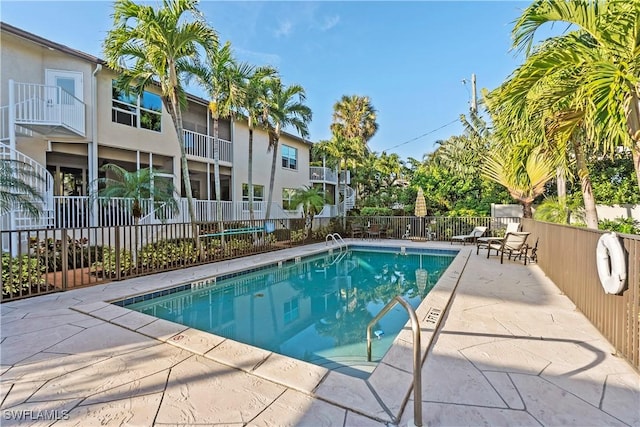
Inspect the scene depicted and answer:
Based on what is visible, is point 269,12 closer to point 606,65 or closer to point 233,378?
point 606,65

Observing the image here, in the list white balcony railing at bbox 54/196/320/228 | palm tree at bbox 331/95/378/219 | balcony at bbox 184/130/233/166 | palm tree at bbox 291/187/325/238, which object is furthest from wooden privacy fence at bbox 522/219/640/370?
palm tree at bbox 331/95/378/219

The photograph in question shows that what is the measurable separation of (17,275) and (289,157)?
15614 mm

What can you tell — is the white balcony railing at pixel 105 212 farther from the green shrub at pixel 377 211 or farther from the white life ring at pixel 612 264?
the green shrub at pixel 377 211

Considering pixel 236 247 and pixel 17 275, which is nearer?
pixel 17 275

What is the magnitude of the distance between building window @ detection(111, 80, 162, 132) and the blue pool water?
803cm

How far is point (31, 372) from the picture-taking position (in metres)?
3.11

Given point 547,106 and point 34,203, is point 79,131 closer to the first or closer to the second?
point 34,203

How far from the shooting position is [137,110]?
12.1 metres

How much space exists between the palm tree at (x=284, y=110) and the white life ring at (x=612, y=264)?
12344 mm

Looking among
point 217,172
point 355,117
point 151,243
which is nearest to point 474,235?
point 217,172

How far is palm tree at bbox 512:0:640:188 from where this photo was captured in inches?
137

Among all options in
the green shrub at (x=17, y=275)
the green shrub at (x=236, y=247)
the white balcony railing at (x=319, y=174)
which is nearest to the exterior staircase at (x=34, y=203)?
the green shrub at (x=17, y=275)

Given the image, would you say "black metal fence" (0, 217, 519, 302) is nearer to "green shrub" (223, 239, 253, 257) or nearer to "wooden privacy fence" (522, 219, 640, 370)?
"green shrub" (223, 239, 253, 257)

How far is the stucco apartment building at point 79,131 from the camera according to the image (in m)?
8.94
